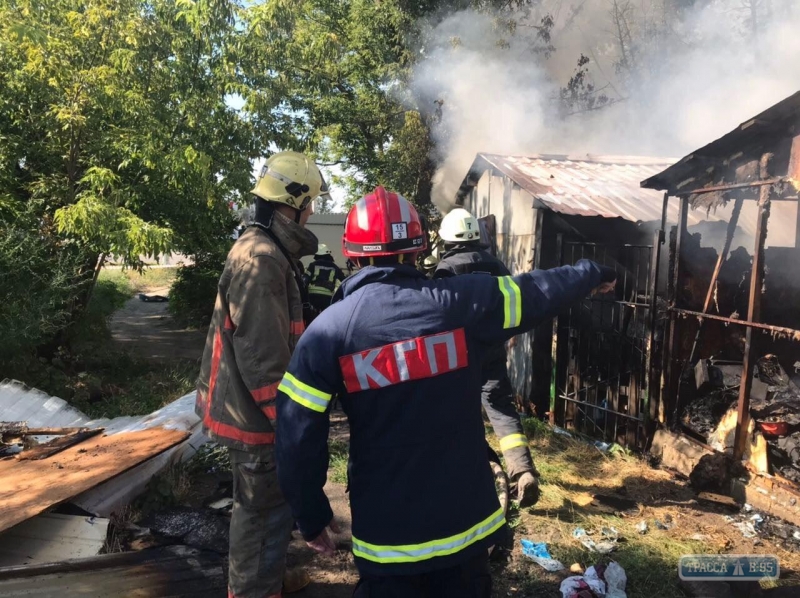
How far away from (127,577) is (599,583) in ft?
8.39

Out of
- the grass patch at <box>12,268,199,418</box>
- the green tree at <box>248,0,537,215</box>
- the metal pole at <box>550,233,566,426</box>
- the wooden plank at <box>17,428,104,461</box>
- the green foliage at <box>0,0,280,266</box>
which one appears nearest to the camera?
the wooden plank at <box>17,428,104,461</box>

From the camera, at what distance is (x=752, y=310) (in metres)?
4.39

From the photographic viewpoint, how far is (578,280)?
2.02 meters

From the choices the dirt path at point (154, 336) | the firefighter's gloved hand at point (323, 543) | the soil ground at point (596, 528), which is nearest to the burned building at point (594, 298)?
the soil ground at point (596, 528)

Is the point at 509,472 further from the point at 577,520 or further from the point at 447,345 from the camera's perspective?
the point at 447,345

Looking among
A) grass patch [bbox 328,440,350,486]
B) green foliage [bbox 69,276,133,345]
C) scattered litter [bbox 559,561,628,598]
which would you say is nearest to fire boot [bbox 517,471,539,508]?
scattered litter [bbox 559,561,628,598]

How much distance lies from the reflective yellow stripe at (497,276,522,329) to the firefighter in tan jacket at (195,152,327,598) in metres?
0.99

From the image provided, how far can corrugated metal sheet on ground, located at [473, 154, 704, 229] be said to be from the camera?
22.1 feet

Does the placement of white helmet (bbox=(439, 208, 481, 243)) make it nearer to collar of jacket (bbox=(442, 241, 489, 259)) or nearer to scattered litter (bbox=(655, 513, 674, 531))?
collar of jacket (bbox=(442, 241, 489, 259))

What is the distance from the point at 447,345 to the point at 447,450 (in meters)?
0.34

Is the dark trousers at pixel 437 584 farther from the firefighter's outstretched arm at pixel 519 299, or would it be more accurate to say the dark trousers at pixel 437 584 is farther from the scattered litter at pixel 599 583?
the scattered litter at pixel 599 583

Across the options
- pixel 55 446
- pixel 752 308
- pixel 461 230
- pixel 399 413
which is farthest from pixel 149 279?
pixel 399 413

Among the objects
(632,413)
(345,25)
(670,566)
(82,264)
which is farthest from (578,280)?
(345,25)

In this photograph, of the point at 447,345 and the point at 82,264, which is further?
the point at 82,264
